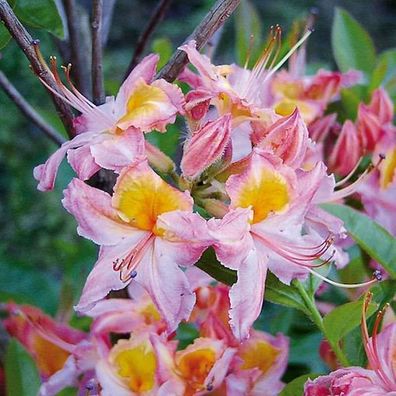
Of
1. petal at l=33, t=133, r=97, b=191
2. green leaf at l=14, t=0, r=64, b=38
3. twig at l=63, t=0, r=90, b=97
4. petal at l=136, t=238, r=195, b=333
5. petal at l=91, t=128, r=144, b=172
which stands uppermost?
green leaf at l=14, t=0, r=64, b=38

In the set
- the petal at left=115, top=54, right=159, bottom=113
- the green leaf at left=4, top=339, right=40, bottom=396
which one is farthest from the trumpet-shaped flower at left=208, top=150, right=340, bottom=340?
the green leaf at left=4, top=339, right=40, bottom=396

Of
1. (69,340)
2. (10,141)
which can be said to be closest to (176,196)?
(69,340)

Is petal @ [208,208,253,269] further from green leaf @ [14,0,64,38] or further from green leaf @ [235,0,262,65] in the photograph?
green leaf @ [235,0,262,65]

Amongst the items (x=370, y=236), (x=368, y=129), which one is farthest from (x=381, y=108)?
(x=370, y=236)

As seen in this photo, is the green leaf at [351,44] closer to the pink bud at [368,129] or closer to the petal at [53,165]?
the pink bud at [368,129]

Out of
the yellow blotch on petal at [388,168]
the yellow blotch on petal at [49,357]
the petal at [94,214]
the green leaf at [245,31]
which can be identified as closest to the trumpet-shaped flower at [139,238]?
the petal at [94,214]
